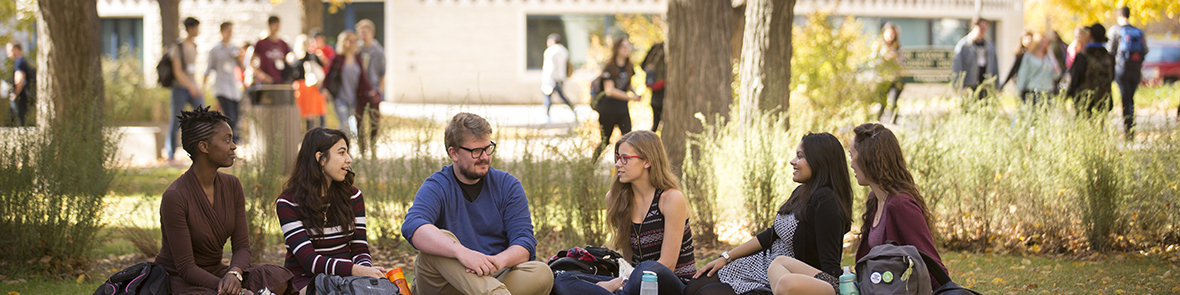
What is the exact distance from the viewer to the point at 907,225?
11.3 feet

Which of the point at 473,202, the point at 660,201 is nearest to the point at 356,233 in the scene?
the point at 473,202

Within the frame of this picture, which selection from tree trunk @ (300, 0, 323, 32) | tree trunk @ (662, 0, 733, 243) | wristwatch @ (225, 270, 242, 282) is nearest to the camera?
wristwatch @ (225, 270, 242, 282)

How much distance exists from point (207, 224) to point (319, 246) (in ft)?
1.43

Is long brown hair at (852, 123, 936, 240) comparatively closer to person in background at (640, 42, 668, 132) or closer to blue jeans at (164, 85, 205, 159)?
person in background at (640, 42, 668, 132)

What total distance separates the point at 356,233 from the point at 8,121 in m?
2.52

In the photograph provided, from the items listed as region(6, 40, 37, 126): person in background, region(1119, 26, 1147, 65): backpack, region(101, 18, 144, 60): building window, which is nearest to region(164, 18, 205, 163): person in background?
region(6, 40, 37, 126): person in background

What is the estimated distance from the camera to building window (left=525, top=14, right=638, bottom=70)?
22.4 m

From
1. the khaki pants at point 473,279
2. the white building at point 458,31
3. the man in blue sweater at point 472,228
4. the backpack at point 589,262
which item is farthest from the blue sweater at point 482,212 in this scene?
the white building at point 458,31

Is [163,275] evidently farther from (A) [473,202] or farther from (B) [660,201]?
(B) [660,201]

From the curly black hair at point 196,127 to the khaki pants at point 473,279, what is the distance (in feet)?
3.14

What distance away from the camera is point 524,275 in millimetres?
3662

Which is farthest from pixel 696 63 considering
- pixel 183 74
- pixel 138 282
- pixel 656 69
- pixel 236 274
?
pixel 183 74

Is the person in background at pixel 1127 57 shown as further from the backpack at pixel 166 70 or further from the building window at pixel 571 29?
the building window at pixel 571 29

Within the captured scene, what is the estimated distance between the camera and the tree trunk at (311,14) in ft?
49.3
